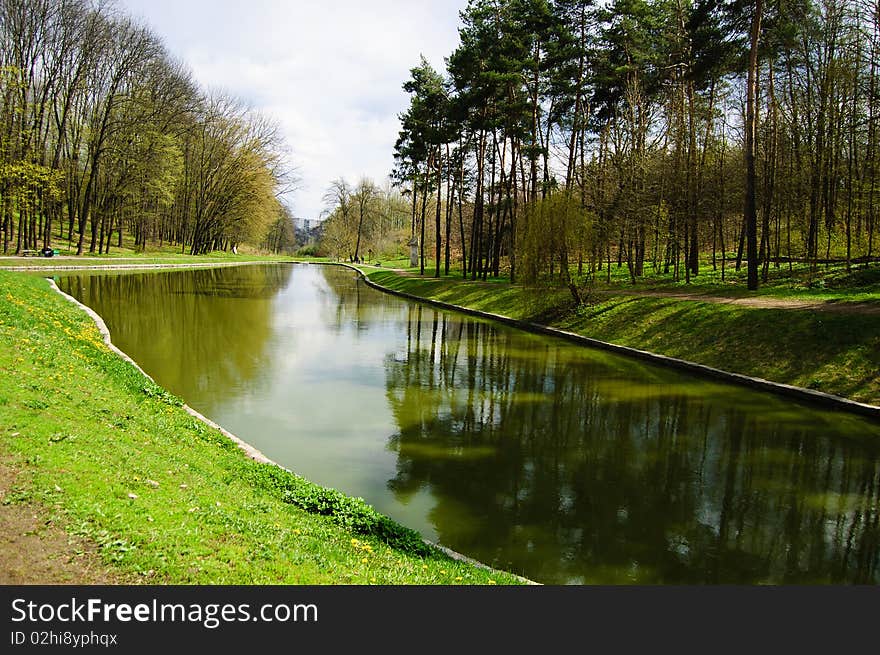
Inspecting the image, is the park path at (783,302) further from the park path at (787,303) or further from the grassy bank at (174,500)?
the grassy bank at (174,500)

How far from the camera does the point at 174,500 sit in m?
5.08

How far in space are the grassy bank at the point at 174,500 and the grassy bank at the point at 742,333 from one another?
1136 cm

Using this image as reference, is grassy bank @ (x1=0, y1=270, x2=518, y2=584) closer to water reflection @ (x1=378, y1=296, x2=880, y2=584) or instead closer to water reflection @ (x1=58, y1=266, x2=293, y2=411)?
water reflection @ (x1=378, y1=296, x2=880, y2=584)

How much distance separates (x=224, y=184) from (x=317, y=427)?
63.7 meters

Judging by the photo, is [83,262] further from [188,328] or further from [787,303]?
[787,303]

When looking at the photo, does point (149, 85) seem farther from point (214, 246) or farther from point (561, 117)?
point (214, 246)

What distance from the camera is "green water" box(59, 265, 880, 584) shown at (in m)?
6.35

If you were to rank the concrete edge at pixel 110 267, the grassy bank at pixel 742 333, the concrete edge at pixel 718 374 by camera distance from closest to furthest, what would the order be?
the concrete edge at pixel 718 374, the grassy bank at pixel 742 333, the concrete edge at pixel 110 267

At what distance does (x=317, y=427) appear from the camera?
34.0 ft

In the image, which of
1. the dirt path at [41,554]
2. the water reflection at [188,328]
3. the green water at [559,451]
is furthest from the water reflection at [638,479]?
the water reflection at [188,328]

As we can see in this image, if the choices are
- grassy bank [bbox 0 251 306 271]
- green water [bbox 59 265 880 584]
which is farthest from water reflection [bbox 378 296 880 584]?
grassy bank [bbox 0 251 306 271]

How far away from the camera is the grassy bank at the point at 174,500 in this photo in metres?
4.14

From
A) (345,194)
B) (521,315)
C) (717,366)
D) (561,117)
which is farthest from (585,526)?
(345,194)

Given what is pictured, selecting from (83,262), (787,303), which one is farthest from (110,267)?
(787,303)
